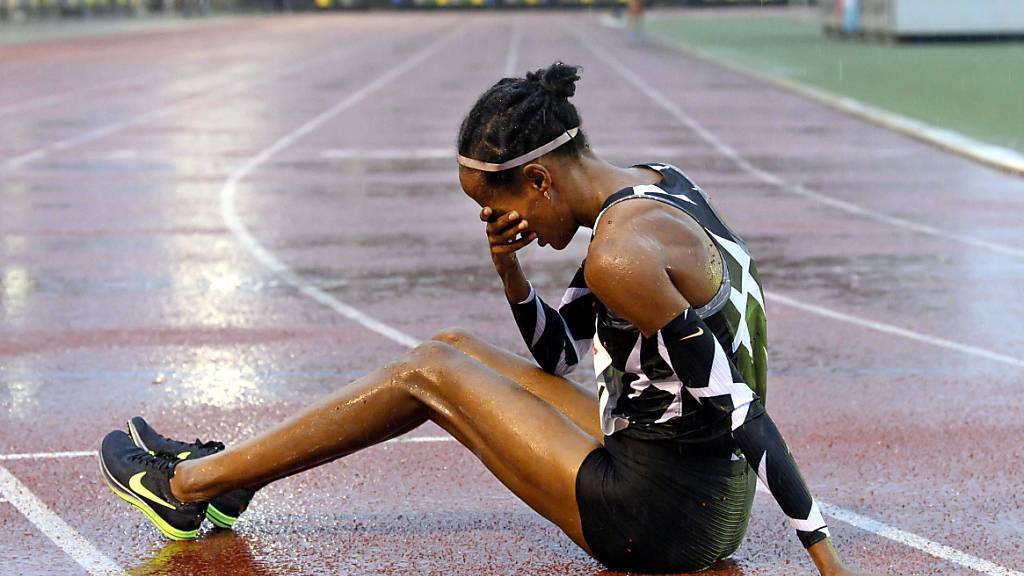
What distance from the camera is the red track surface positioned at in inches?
194

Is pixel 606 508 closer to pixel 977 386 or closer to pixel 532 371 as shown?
pixel 532 371

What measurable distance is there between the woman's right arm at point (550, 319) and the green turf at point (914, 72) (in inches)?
509

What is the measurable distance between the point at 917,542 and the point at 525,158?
6.06ft

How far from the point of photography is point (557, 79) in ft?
13.3

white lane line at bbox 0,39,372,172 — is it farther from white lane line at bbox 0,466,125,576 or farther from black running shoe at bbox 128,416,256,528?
black running shoe at bbox 128,416,256,528

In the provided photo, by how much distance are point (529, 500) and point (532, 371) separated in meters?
0.53

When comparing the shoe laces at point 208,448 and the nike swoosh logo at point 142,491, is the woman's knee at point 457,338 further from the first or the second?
the nike swoosh logo at point 142,491

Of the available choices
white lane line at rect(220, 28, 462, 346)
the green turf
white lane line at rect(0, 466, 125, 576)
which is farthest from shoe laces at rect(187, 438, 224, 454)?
the green turf

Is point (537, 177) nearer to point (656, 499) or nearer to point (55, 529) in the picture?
point (656, 499)

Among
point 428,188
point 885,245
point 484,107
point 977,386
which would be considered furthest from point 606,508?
point 428,188

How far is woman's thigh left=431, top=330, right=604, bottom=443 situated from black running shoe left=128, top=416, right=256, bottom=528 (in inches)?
30.1

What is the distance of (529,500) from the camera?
4.31m

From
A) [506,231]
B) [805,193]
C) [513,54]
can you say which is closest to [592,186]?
[506,231]

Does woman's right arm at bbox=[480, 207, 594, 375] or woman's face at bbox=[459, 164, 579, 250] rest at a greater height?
woman's face at bbox=[459, 164, 579, 250]
